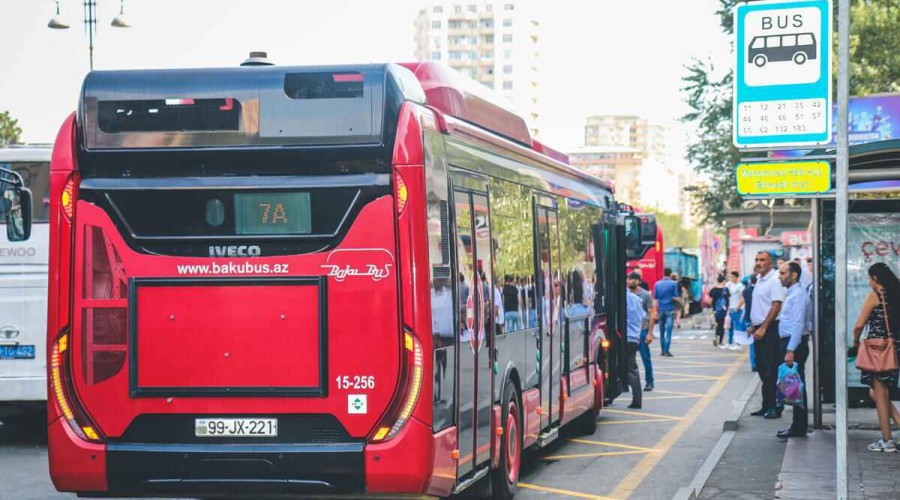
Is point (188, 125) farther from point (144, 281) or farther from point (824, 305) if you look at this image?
point (824, 305)

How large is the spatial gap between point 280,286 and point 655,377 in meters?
15.9

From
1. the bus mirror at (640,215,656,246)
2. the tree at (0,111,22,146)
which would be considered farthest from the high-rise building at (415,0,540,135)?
the bus mirror at (640,215,656,246)

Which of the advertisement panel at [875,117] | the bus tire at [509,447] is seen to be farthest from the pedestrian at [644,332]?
the bus tire at [509,447]

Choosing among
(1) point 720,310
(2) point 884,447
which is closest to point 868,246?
(2) point 884,447

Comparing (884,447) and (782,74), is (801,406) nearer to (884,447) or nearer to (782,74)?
(884,447)

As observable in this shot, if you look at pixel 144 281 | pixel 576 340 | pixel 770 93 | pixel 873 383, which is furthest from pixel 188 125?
pixel 873 383

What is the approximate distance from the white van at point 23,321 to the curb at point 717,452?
694 cm

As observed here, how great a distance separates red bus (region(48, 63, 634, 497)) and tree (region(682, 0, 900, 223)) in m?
27.3

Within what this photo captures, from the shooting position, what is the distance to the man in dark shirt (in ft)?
33.0

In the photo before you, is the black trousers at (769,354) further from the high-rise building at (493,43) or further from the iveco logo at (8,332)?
the high-rise building at (493,43)

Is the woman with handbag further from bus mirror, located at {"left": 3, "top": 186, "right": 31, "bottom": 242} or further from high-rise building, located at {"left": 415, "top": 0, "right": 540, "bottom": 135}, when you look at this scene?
high-rise building, located at {"left": 415, "top": 0, "right": 540, "bottom": 135}

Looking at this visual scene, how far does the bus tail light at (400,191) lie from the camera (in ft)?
25.8

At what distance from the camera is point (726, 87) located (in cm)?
4178

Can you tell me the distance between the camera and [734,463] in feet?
40.2
